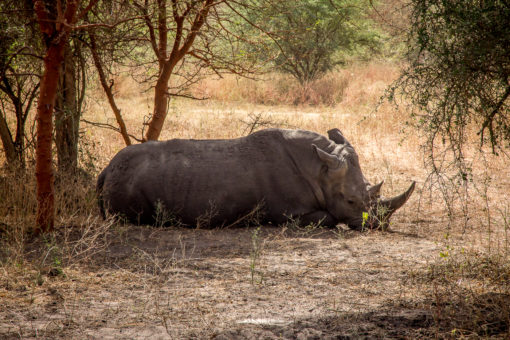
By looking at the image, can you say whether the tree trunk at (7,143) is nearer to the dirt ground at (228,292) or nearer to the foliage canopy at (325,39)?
the dirt ground at (228,292)

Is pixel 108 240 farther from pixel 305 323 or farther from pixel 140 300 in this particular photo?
Result: pixel 305 323

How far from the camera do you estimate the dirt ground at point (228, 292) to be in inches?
151

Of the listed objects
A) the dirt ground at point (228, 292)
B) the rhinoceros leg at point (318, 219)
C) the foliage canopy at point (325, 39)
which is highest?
the foliage canopy at point (325, 39)

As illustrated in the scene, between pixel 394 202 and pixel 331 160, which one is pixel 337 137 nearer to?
pixel 331 160

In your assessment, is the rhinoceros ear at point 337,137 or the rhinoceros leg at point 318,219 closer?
the rhinoceros leg at point 318,219

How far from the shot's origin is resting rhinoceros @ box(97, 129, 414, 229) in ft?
24.2

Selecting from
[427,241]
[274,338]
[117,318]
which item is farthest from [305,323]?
[427,241]

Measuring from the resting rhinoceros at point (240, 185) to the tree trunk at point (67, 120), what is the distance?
1.06 m

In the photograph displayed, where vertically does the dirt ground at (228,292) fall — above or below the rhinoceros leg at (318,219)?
below

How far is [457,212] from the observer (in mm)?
7867

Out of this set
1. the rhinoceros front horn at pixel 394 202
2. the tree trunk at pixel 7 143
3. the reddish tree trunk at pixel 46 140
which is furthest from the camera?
the tree trunk at pixel 7 143

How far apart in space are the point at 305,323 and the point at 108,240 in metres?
3.14

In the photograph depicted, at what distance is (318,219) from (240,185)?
113cm

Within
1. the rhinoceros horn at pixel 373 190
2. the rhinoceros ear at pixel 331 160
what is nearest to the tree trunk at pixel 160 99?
the rhinoceros ear at pixel 331 160
